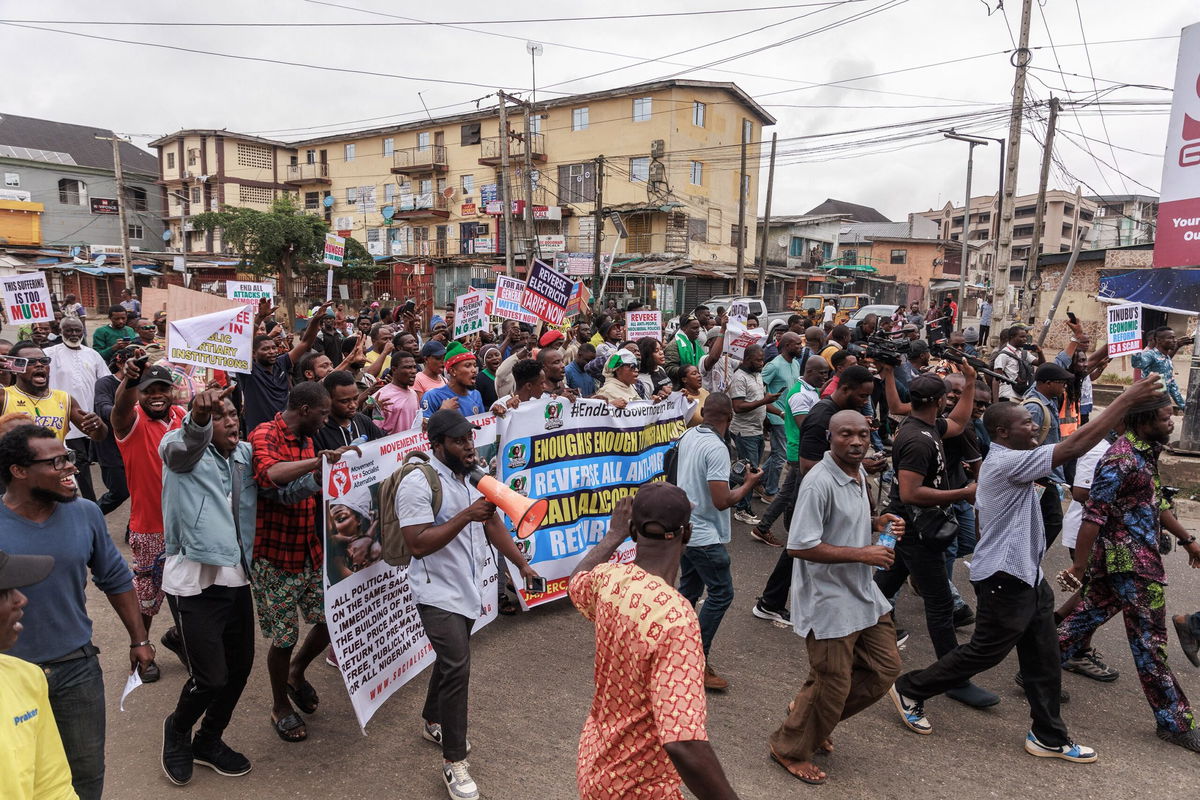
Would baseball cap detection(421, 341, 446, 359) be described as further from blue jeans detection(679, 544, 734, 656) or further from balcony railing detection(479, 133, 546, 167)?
balcony railing detection(479, 133, 546, 167)

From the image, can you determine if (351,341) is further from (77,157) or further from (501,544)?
(77,157)

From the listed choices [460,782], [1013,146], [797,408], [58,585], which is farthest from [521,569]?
[1013,146]

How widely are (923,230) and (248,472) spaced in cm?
6769

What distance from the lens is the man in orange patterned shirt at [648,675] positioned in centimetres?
197

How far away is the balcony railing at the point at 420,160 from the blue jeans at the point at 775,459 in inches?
1693

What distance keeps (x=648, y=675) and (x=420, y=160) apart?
49915 millimetres

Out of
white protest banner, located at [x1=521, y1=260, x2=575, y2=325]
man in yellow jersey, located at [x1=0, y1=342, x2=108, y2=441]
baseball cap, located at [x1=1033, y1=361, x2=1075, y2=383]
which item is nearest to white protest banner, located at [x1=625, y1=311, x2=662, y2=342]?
white protest banner, located at [x1=521, y1=260, x2=575, y2=325]

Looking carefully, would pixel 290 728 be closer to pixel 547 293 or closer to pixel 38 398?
pixel 38 398

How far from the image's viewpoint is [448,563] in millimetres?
3574

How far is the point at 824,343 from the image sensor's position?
32.6 ft

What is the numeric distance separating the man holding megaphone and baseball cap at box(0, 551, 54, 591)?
1458mm

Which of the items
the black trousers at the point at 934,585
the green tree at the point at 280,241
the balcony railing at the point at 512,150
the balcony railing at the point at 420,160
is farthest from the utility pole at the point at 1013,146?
the balcony railing at the point at 420,160

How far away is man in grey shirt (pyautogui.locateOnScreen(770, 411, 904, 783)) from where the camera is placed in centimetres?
361

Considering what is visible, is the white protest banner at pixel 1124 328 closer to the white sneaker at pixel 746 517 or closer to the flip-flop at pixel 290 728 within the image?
the white sneaker at pixel 746 517
